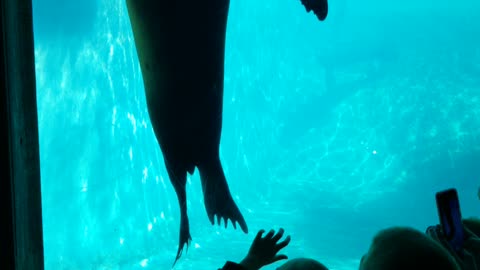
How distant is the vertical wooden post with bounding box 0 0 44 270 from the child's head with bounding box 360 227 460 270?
78cm

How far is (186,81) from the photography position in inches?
83.0

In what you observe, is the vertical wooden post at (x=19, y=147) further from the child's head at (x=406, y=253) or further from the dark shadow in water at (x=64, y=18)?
the dark shadow in water at (x=64, y=18)

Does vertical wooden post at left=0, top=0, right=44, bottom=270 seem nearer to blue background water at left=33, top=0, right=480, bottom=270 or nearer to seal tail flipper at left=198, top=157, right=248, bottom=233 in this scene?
seal tail flipper at left=198, top=157, right=248, bottom=233

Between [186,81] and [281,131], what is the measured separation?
24.0 m

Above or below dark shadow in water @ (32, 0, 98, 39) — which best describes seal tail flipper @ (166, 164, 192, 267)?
below

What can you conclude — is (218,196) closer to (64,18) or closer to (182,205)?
(182,205)

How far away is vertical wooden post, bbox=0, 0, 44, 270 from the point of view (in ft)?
3.03

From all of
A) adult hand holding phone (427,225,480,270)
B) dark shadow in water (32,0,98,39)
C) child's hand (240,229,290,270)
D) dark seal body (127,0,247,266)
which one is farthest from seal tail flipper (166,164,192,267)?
dark shadow in water (32,0,98,39)

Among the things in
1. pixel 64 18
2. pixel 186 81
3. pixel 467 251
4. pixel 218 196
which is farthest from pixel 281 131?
pixel 467 251

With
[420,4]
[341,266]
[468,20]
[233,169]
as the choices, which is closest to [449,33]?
[468,20]

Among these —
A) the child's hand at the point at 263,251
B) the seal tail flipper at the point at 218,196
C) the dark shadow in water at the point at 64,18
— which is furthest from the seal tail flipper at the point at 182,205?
the dark shadow in water at the point at 64,18

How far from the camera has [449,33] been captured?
97.3ft

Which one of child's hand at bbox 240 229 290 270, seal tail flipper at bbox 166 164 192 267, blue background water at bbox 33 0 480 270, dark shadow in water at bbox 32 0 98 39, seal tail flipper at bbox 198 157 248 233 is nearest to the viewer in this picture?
child's hand at bbox 240 229 290 270

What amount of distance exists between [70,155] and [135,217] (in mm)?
2718
